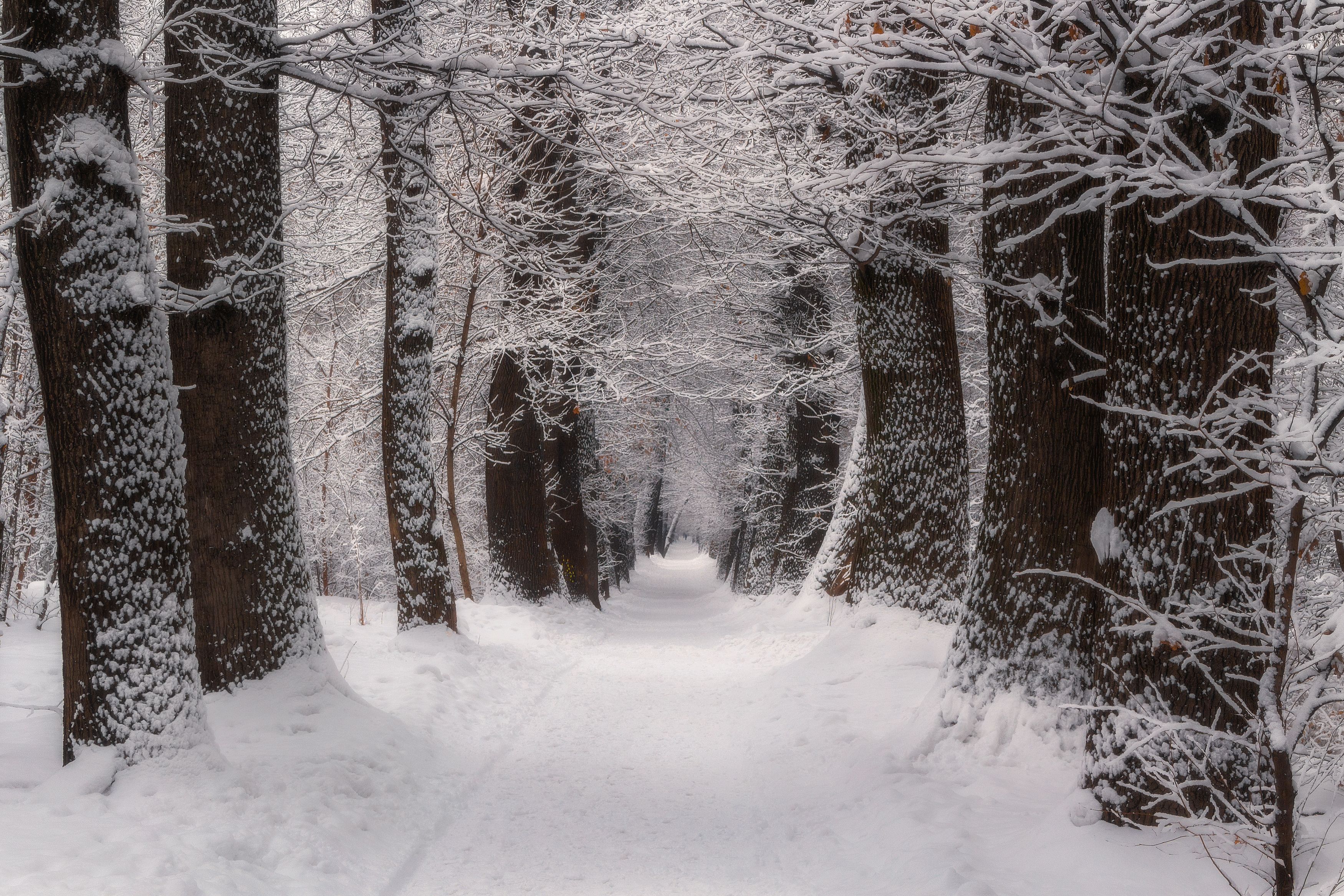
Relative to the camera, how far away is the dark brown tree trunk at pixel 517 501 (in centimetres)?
1470

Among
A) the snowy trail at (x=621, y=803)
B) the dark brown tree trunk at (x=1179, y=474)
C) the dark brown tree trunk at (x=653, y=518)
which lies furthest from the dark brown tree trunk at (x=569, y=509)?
the dark brown tree trunk at (x=653, y=518)

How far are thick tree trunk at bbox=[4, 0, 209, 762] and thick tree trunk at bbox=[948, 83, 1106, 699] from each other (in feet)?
17.4

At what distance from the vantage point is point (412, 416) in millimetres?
10195

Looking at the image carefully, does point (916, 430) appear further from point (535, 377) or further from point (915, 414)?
point (535, 377)

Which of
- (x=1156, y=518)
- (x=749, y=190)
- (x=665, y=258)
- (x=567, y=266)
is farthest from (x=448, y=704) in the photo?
(x=665, y=258)

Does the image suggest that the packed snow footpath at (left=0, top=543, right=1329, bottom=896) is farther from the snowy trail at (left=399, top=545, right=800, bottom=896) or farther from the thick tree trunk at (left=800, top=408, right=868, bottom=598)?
the thick tree trunk at (left=800, top=408, right=868, bottom=598)

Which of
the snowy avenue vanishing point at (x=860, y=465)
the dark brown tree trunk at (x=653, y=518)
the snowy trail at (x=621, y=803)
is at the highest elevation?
the snowy avenue vanishing point at (x=860, y=465)

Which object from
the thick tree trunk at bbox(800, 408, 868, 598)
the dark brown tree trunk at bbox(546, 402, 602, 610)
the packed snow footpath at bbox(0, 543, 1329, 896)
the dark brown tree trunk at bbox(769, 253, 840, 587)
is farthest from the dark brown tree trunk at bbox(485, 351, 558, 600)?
the packed snow footpath at bbox(0, 543, 1329, 896)

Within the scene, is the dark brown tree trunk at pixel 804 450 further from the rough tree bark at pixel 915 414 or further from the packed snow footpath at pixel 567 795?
the packed snow footpath at pixel 567 795

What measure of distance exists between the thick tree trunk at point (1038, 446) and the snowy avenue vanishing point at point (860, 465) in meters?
0.03

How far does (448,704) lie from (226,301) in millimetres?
4125

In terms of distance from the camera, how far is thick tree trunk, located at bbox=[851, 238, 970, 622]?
9031mm

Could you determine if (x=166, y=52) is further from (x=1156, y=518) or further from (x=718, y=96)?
(x=1156, y=518)

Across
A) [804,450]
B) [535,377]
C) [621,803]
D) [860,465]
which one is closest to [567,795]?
[621,803]
